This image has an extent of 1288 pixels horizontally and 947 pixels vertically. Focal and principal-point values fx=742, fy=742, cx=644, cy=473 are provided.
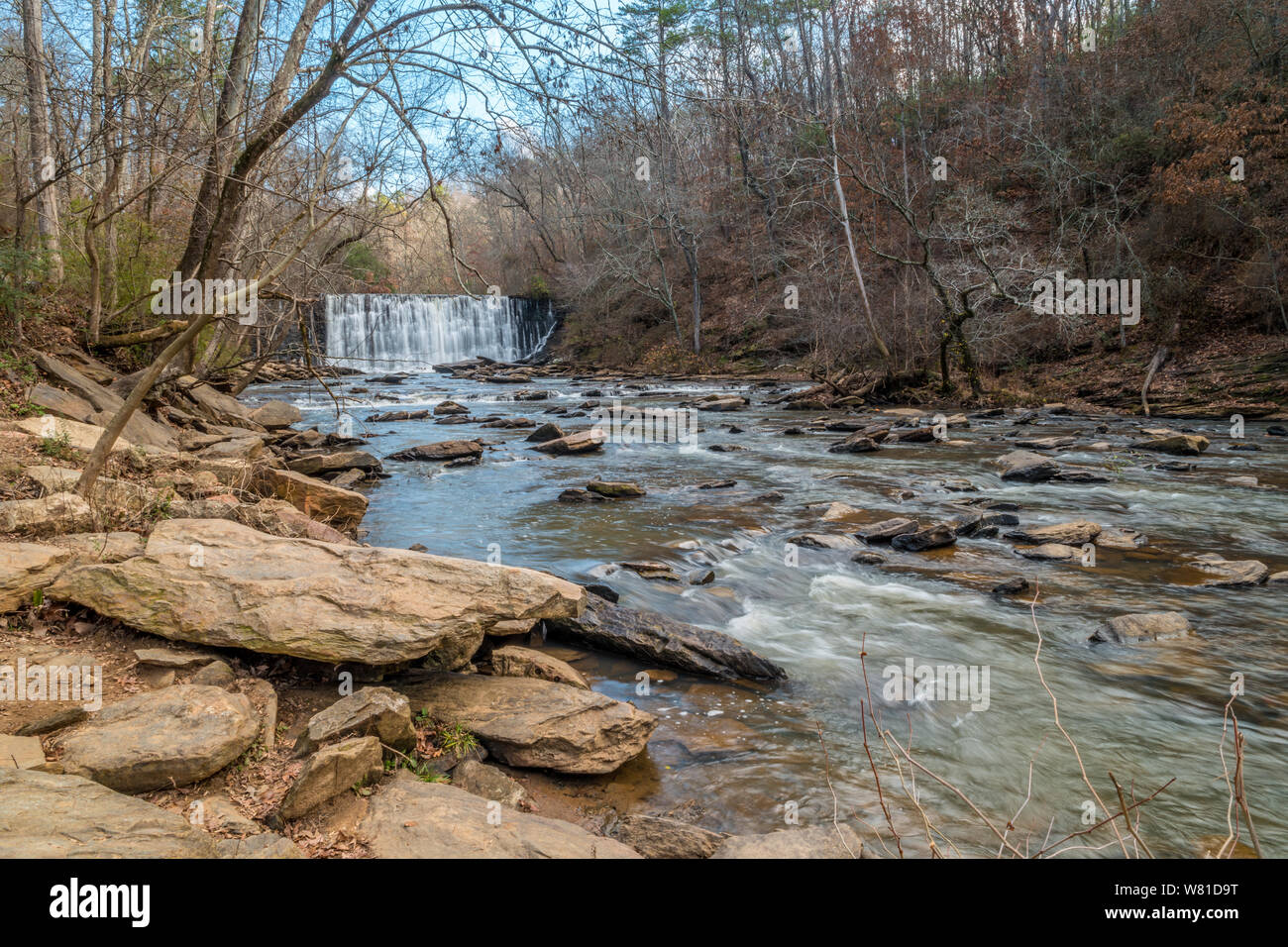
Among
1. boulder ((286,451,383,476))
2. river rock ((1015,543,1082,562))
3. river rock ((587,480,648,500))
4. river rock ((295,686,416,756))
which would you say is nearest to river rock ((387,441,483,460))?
boulder ((286,451,383,476))

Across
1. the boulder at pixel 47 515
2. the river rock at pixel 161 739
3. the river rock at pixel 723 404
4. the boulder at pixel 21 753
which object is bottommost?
the river rock at pixel 161 739

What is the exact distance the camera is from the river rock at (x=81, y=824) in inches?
84.7

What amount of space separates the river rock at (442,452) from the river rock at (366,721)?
9.71m

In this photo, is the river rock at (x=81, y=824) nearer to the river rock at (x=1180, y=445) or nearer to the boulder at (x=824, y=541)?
the boulder at (x=824, y=541)

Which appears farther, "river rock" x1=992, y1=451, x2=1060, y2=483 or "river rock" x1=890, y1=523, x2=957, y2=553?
"river rock" x1=992, y1=451, x2=1060, y2=483

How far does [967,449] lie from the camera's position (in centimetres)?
1369

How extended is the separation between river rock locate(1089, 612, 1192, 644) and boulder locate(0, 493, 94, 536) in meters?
7.28

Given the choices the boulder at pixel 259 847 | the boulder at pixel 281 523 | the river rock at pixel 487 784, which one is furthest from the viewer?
the boulder at pixel 281 523

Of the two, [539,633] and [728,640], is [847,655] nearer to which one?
[728,640]

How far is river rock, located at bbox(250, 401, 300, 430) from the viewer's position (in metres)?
13.4

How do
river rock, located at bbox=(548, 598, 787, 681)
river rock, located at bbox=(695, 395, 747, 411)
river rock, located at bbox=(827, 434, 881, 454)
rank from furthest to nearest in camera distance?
river rock, located at bbox=(695, 395, 747, 411) < river rock, located at bbox=(827, 434, 881, 454) < river rock, located at bbox=(548, 598, 787, 681)

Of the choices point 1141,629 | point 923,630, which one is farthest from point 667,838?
point 1141,629

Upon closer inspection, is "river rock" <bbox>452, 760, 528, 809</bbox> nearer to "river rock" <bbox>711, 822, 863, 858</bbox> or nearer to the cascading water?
"river rock" <bbox>711, 822, 863, 858</bbox>

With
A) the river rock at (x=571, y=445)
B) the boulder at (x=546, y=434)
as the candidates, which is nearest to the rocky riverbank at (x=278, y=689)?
the river rock at (x=571, y=445)
